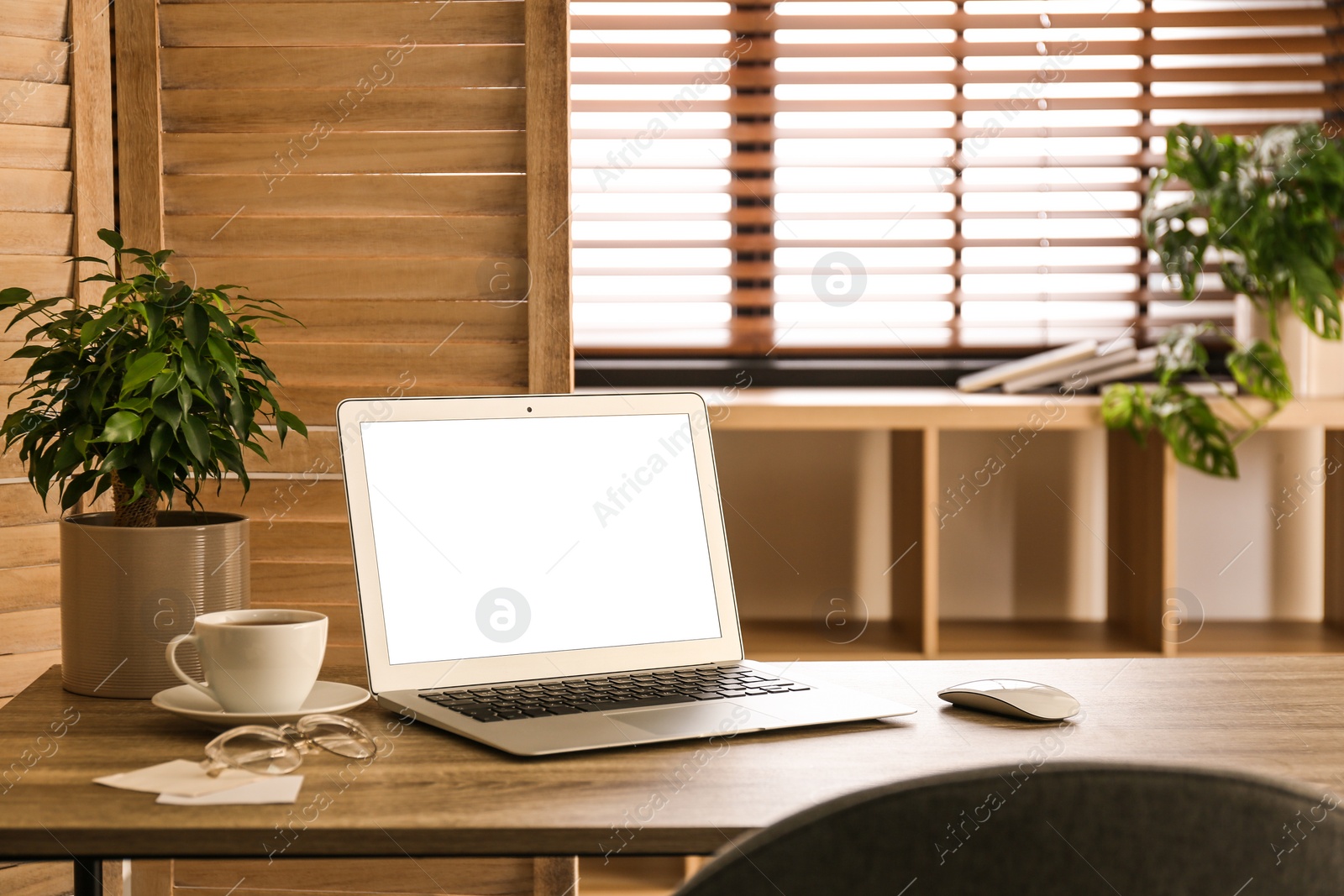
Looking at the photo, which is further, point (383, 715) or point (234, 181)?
point (234, 181)

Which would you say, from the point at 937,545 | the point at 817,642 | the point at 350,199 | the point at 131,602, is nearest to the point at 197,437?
the point at 131,602

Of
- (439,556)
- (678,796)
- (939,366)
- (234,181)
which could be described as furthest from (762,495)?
(678,796)

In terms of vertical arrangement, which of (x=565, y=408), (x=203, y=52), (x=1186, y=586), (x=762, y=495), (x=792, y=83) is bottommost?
(x=1186, y=586)

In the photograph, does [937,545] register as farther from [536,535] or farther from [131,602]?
[131,602]

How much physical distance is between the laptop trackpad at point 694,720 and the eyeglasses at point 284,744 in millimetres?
194

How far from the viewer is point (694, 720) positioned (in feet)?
2.95

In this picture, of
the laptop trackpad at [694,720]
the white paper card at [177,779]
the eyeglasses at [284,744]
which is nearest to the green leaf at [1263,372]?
the laptop trackpad at [694,720]

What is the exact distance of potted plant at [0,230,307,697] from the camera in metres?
1.02

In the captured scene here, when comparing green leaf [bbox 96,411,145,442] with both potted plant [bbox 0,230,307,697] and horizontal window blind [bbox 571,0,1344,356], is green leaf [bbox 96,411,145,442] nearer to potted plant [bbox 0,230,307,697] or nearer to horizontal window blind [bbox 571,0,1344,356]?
potted plant [bbox 0,230,307,697]

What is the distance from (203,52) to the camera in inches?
65.1

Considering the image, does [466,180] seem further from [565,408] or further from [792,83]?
[792,83]

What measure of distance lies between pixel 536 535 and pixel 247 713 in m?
0.30

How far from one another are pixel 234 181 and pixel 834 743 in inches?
49.3

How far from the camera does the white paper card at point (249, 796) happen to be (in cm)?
74
